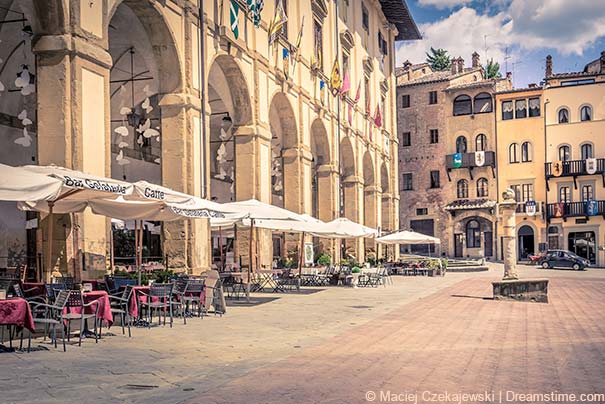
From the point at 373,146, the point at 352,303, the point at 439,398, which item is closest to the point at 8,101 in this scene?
the point at 352,303

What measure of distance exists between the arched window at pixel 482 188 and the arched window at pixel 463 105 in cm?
535

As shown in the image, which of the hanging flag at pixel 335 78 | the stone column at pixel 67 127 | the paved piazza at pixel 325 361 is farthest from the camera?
the hanging flag at pixel 335 78

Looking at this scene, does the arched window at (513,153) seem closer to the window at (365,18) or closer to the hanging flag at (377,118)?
the hanging flag at (377,118)

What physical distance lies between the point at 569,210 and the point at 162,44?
39648 mm

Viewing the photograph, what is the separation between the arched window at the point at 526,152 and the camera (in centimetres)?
5225

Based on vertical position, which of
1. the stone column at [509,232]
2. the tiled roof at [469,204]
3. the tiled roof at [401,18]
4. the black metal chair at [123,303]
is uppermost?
the tiled roof at [401,18]

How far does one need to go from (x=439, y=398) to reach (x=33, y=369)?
4421 mm

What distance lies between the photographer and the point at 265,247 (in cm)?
2406

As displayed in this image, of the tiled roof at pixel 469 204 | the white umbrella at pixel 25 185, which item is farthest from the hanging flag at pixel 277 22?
the tiled roof at pixel 469 204

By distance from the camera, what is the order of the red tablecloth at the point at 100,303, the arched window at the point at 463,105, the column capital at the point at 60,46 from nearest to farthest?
the red tablecloth at the point at 100,303, the column capital at the point at 60,46, the arched window at the point at 463,105

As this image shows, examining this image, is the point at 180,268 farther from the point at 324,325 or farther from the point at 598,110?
the point at 598,110

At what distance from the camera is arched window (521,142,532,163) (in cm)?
5225

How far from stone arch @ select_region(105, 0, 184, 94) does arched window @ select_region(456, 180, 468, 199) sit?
3967 cm

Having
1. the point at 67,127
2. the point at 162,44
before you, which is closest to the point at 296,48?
the point at 162,44
